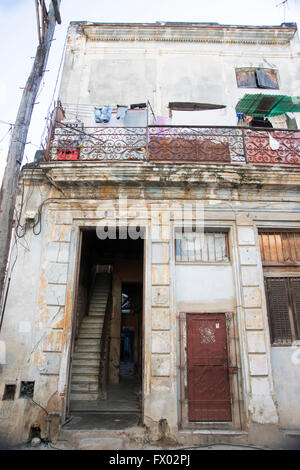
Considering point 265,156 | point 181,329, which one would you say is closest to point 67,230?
point 181,329

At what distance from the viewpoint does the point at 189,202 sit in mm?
6578

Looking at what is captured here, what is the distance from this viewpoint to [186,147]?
265 inches

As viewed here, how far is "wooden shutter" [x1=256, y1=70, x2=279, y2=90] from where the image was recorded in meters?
8.79

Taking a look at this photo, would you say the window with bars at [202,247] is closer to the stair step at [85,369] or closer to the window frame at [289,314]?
the window frame at [289,314]

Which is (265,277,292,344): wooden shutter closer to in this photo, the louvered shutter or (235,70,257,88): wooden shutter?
the louvered shutter

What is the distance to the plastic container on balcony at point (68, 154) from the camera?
675 centimetres

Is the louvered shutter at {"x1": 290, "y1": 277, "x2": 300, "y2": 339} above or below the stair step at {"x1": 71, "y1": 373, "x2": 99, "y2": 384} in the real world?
above

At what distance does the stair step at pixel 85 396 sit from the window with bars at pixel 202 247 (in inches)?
175

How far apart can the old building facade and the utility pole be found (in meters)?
1.45

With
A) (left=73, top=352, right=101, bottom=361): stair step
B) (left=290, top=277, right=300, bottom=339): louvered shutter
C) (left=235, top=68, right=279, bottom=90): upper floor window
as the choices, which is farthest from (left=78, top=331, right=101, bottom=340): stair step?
(left=235, top=68, right=279, bottom=90): upper floor window

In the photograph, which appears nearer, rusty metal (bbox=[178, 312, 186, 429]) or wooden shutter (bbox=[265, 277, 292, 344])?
rusty metal (bbox=[178, 312, 186, 429])

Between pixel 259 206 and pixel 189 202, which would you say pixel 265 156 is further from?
pixel 189 202

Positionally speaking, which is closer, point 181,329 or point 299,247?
point 181,329

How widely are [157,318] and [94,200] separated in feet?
10.3
